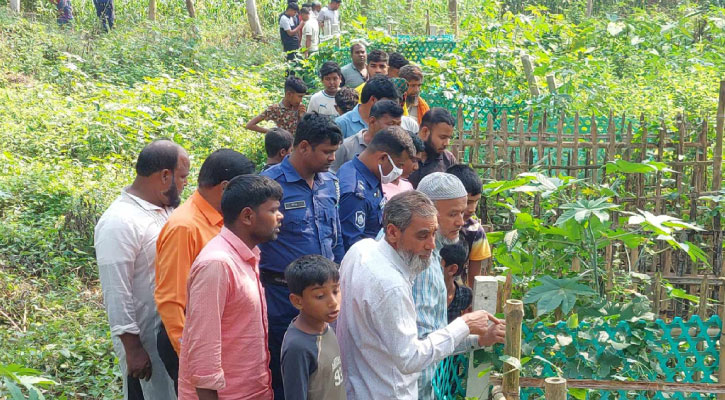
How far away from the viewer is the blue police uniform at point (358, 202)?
3867mm

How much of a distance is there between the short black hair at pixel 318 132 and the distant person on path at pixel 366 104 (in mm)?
1629

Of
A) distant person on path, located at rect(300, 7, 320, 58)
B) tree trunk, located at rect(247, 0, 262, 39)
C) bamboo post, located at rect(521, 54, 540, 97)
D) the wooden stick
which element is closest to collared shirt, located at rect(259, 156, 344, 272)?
the wooden stick

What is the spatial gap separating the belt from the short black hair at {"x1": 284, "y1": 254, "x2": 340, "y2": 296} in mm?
613

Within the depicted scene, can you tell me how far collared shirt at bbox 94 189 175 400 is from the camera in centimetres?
329

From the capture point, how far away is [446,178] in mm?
3385

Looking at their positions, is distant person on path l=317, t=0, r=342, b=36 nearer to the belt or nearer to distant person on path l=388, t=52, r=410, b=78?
distant person on path l=388, t=52, r=410, b=78

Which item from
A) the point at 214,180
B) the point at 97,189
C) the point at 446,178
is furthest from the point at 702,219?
the point at 97,189

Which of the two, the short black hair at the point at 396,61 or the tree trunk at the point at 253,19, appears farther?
the tree trunk at the point at 253,19

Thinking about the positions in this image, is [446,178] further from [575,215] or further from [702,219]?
[702,219]

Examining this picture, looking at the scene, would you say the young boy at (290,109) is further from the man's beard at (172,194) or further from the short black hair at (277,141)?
the man's beard at (172,194)

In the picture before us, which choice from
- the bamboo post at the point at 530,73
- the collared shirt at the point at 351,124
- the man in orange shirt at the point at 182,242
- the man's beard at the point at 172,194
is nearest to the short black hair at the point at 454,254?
the man in orange shirt at the point at 182,242

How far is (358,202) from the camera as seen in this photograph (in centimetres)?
387

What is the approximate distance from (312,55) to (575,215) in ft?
26.9

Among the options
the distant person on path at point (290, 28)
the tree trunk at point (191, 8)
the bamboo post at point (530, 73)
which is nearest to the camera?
the bamboo post at point (530, 73)
